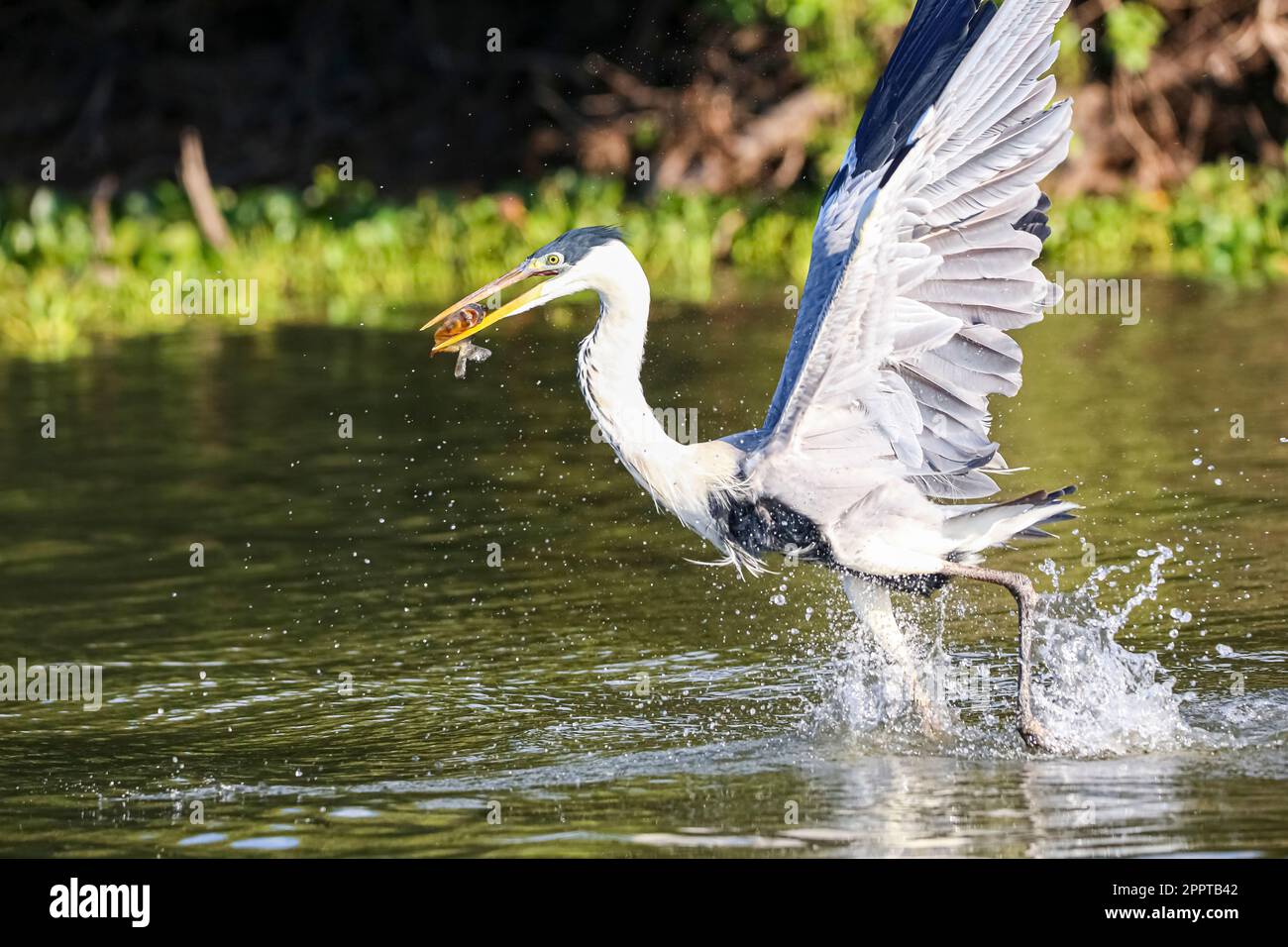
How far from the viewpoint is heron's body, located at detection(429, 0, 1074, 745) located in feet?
19.5

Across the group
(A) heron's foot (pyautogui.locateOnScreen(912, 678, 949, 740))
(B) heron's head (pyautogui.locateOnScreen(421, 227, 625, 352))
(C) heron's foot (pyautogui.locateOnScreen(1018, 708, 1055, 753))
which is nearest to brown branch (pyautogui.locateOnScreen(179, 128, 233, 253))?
(B) heron's head (pyautogui.locateOnScreen(421, 227, 625, 352))

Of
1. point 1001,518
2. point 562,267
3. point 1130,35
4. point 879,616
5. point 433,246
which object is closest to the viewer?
point 562,267

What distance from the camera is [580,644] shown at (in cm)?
727

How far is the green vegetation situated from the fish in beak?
30.3ft

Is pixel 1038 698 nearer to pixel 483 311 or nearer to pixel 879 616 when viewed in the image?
pixel 879 616

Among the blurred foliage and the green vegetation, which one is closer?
the green vegetation

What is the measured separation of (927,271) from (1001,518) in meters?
0.80

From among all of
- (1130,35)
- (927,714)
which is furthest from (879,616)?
(1130,35)

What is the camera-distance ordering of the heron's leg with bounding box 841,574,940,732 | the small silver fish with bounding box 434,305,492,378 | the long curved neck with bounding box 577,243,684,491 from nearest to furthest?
the long curved neck with bounding box 577,243,684,491
the small silver fish with bounding box 434,305,492,378
the heron's leg with bounding box 841,574,940,732

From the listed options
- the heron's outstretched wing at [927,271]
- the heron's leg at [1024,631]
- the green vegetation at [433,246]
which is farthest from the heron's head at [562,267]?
the green vegetation at [433,246]

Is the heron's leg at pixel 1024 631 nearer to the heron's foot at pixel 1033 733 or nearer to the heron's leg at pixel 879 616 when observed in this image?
the heron's foot at pixel 1033 733

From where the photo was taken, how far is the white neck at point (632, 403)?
6.09 meters

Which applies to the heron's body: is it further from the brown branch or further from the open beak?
the brown branch
